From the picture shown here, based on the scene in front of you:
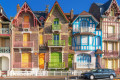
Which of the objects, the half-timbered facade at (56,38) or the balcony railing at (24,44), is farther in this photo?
the half-timbered facade at (56,38)

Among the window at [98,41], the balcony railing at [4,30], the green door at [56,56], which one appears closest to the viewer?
the balcony railing at [4,30]

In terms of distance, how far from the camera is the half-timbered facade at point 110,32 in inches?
982

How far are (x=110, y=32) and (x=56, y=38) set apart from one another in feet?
31.7

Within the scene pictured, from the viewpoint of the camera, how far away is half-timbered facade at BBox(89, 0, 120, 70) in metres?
24.9

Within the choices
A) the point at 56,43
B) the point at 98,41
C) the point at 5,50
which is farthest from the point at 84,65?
the point at 5,50

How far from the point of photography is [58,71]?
Result: 840 inches

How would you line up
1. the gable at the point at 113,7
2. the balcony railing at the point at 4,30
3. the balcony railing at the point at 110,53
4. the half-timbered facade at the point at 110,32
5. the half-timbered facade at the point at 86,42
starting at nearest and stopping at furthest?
the balcony railing at the point at 4,30
the half-timbered facade at the point at 86,42
the balcony railing at the point at 110,53
the half-timbered facade at the point at 110,32
the gable at the point at 113,7

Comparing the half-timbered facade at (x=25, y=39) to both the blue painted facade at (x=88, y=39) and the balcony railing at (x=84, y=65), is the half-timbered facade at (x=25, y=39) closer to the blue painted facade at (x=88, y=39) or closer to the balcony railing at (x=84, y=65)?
the blue painted facade at (x=88, y=39)

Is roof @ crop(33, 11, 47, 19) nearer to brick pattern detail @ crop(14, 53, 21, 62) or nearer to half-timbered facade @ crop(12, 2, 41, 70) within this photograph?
half-timbered facade @ crop(12, 2, 41, 70)

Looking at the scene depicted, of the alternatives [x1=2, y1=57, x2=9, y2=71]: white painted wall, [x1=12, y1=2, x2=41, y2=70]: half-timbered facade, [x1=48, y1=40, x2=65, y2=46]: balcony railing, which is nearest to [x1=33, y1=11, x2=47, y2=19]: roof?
[x1=12, y1=2, x2=41, y2=70]: half-timbered facade

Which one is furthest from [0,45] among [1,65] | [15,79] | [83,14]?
[83,14]

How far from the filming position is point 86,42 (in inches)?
946

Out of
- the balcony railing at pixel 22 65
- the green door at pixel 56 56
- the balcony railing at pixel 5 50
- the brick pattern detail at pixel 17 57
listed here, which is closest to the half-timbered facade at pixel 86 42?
the green door at pixel 56 56

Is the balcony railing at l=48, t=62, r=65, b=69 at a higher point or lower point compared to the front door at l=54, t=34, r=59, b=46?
lower
